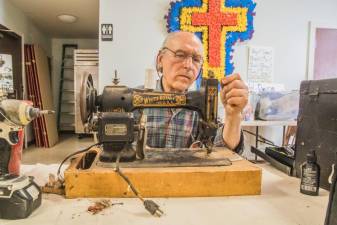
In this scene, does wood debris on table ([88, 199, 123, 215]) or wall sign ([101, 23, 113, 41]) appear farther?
wall sign ([101, 23, 113, 41])

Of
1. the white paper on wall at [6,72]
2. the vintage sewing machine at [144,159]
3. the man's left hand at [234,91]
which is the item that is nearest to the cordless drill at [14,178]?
the vintage sewing machine at [144,159]

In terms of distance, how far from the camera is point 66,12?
4.27 metres

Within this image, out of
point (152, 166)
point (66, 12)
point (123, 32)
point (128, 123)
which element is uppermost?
point (66, 12)

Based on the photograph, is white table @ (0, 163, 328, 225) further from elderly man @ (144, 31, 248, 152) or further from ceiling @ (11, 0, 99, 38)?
ceiling @ (11, 0, 99, 38)

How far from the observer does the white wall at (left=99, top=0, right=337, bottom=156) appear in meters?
2.71

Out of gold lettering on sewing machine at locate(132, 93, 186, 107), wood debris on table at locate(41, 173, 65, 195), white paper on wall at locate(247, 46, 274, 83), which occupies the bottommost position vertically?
wood debris on table at locate(41, 173, 65, 195)

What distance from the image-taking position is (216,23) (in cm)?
272

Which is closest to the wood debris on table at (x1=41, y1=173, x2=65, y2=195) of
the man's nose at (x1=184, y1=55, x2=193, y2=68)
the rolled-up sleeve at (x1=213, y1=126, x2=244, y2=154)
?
the rolled-up sleeve at (x1=213, y1=126, x2=244, y2=154)

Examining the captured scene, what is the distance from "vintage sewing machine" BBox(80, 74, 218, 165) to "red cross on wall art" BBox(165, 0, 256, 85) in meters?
1.83

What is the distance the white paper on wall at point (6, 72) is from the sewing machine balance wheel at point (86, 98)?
3464mm

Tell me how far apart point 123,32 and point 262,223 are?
2.47 m

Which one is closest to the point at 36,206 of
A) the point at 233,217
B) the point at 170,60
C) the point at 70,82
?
the point at 233,217

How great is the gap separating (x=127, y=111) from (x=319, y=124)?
631mm

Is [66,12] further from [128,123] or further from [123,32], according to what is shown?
[128,123]
